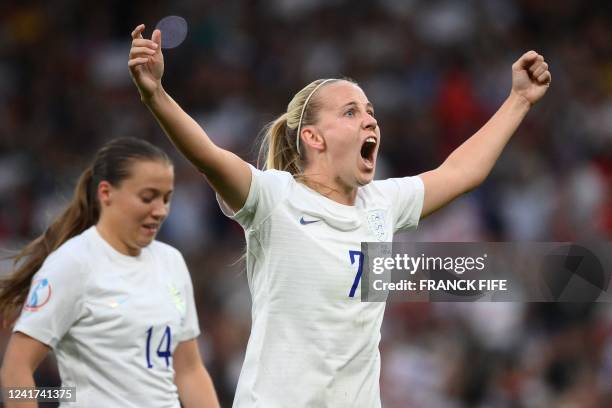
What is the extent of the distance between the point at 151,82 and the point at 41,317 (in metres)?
1.53

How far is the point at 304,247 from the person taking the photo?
374 centimetres

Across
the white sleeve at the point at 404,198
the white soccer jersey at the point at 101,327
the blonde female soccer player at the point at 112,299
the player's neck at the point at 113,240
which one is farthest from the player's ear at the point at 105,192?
the white sleeve at the point at 404,198

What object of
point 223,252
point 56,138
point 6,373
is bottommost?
point 6,373

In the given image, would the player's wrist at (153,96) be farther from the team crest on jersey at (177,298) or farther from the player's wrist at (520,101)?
the team crest on jersey at (177,298)

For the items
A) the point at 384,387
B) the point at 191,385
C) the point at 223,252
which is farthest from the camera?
the point at 223,252

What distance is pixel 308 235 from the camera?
12.3ft

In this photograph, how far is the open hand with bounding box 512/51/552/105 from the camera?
4.15 m

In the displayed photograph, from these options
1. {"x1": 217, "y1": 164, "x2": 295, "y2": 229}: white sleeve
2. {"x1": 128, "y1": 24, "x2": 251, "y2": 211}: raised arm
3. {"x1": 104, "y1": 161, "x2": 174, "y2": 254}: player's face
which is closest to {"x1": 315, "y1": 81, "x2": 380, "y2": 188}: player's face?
{"x1": 217, "y1": 164, "x2": 295, "y2": 229}: white sleeve

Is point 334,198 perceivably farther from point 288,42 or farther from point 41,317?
point 288,42

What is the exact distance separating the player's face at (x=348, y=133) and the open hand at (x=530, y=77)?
24.5 inches

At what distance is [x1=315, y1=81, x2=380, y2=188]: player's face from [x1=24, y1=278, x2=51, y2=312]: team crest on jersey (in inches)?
55.7

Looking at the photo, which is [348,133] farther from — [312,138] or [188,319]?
[188,319]

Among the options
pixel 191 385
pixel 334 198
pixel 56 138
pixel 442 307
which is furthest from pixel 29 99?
pixel 334 198

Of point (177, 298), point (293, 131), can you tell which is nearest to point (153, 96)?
point (293, 131)
